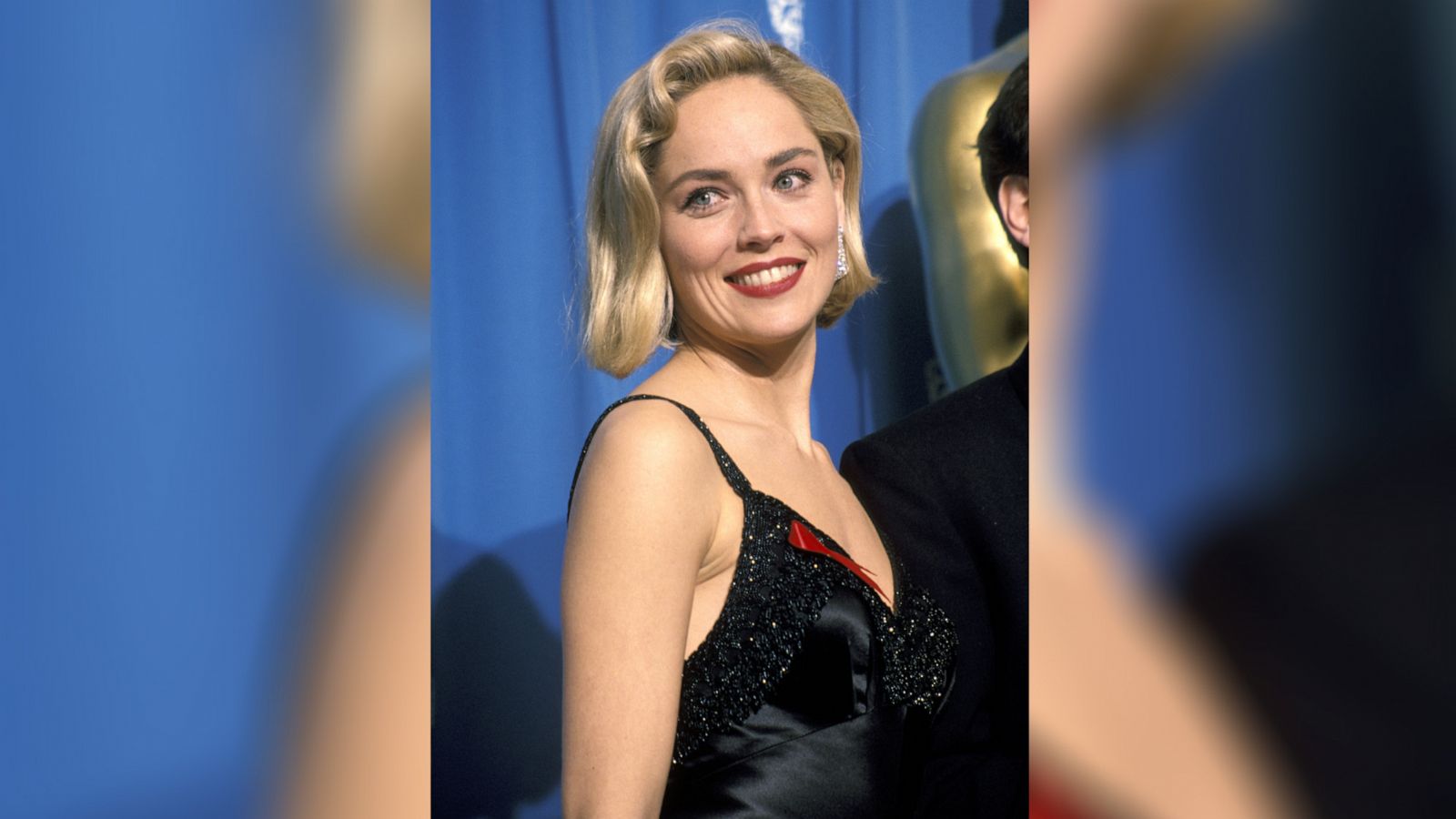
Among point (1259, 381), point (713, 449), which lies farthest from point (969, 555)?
point (1259, 381)

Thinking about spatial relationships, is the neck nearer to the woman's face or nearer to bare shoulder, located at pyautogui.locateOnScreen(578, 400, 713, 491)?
the woman's face

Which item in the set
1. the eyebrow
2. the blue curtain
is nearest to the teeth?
the eyebrow

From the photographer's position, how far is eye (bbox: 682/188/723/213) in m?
1.30

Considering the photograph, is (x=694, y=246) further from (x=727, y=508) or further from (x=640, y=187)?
(x=727, y=508)

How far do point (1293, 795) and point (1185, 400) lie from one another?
0.08m

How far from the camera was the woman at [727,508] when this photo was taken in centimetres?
102

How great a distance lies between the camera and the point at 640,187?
1.28 m

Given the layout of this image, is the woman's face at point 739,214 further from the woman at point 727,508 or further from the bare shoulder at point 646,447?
the bare shoulder at point 646,447

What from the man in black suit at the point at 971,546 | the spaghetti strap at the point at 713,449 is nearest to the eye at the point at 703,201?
the spaghetti strap at the point at 713,449

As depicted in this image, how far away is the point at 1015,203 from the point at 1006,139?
9 centimetres

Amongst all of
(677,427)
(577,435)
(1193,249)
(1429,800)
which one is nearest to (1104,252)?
(1193,249)

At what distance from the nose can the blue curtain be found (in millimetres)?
374

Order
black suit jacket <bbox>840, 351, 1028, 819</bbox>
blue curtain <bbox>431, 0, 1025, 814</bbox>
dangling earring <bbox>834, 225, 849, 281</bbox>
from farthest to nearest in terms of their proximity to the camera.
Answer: blue curtain <bbox>431, 0, 1025, 814</bbox>
dangling earring <bbox>834, 225, 849, 281</bbox>
black suit jacket <bbox>840, 351, 1028, 819</bbox>

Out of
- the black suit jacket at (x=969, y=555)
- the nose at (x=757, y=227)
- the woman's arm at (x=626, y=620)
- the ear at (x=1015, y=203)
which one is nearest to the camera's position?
the woman's arm at (x=626, y=620)
